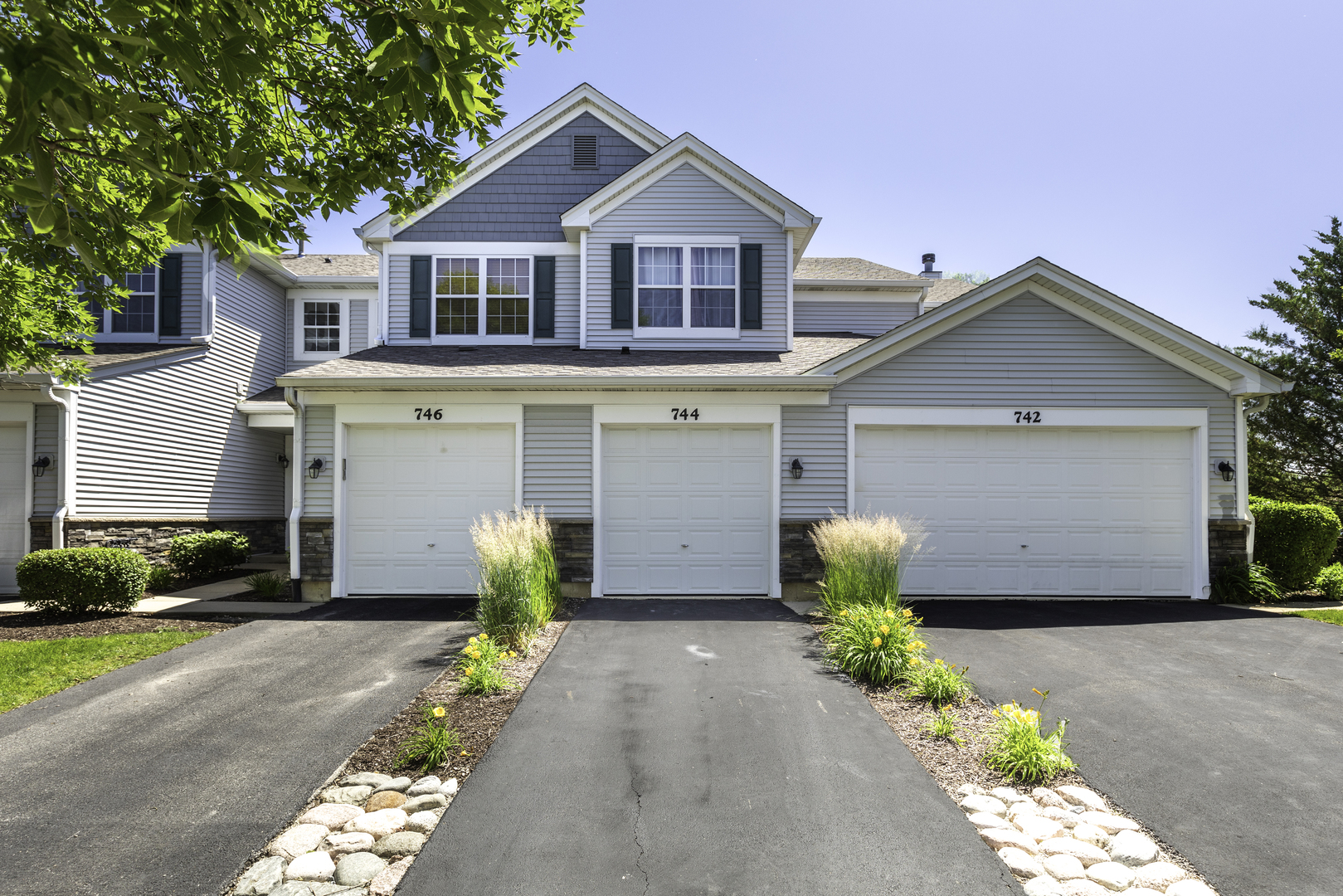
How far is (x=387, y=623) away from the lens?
Answer: 26.4 ft

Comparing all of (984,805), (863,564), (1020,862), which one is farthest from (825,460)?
(1020,862)

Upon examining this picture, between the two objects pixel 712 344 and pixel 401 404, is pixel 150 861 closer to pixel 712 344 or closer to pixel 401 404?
pixel 401 404

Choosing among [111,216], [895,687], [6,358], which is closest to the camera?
[111,216]

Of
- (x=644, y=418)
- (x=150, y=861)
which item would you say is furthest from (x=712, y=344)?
(x=150, y=861)

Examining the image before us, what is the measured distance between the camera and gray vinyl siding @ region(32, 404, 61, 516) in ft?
33.5

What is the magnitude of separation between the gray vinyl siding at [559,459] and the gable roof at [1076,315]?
3.20 metres

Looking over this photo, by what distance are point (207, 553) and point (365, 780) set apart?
9.80m

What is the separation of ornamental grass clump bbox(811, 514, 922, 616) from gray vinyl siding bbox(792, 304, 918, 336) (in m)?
7.55

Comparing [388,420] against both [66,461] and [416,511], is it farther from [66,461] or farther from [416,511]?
[66,461]

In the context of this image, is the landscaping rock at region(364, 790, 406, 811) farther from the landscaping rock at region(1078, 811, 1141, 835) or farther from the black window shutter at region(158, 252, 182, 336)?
the black window shutter at region(158, 252, 182, 336)

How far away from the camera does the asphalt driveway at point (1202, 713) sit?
3.27m

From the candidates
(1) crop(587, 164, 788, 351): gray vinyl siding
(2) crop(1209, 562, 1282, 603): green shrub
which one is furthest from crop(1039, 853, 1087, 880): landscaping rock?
(1) crop(587, 164, 788, 351): gray vinyl siding

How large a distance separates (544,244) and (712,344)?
127 inches

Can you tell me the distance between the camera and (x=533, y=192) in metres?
11.9
